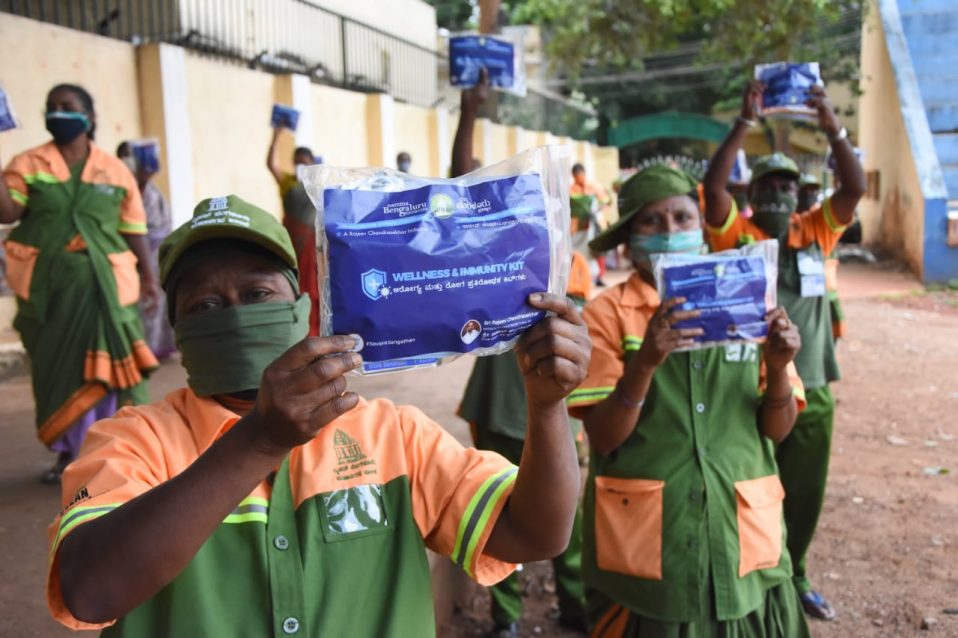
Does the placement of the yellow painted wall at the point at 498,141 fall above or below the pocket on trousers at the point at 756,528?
above

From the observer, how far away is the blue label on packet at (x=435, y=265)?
1295 millimetres

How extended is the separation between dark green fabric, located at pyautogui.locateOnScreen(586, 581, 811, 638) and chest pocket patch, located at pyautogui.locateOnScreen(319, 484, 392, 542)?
1.23m

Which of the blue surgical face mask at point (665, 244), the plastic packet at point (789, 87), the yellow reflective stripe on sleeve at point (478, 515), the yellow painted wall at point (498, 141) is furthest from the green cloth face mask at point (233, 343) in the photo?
the yellow painted wall at point (498, 141)

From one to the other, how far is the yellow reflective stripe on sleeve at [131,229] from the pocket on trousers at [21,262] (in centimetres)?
43

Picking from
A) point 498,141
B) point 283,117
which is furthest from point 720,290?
A: point 498,141

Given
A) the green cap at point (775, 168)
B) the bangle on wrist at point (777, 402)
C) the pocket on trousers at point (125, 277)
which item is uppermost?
the green cap at point (775, 168)

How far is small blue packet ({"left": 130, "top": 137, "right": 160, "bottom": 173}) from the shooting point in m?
6.30

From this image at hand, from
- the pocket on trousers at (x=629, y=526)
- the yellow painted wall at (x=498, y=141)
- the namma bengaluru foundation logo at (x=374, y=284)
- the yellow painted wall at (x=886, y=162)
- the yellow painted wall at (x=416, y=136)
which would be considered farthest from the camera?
the yellow painted wall at (x=498, y=141)

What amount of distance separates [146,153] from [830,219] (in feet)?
15.3

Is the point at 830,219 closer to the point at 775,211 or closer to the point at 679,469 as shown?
the point at 775,211

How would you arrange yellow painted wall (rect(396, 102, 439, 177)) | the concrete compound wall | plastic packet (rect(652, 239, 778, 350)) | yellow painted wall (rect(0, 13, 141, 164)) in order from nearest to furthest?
plastic packet (rect(652, 239, 778, 350)), yellow painted wall (rect(0, 13, 141, 164)), the concrete compound wall, yellow painted wall (rect(396, 102, 439, 177))

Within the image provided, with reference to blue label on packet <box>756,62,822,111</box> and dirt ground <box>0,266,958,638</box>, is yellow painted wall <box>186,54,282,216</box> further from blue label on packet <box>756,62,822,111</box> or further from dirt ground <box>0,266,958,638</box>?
blue label on packet <box>756,62,822,111</box>

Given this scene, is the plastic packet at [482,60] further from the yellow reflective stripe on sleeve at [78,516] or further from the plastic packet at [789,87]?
the yellow reflective stripe on sleeve at [78,516]

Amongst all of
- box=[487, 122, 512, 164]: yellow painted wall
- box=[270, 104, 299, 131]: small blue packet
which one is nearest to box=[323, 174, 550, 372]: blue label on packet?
box=[270, 104, 299, 131]: small blue packet
